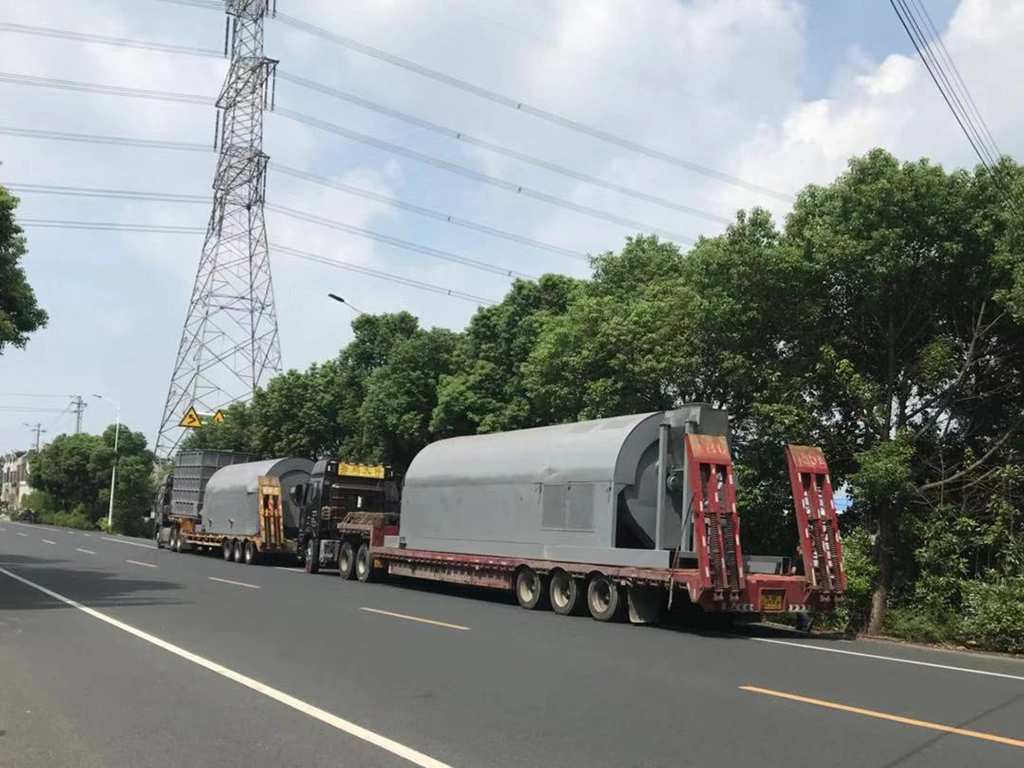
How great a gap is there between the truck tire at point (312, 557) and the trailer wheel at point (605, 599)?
1236cm

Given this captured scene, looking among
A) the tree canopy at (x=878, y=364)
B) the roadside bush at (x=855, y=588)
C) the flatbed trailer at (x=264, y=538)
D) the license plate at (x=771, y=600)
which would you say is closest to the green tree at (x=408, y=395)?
the flatbed trailer at (x=264, y=538)

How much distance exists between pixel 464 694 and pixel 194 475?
32.8m

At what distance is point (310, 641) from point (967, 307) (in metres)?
13.9

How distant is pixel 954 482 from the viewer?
18.1 meters

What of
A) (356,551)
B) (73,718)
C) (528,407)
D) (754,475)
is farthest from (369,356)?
(73,718)

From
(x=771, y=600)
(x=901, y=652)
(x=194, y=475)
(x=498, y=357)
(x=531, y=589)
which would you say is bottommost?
(x=901, y=652)

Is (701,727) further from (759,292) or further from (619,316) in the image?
(619,316)

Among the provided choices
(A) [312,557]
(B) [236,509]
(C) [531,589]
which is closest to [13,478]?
(B) [236,509]

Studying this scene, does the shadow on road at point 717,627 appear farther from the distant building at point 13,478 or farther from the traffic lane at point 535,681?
the distant building at point 13,478

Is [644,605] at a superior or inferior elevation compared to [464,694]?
superior

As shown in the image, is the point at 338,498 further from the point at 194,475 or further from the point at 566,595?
the point at 194,475

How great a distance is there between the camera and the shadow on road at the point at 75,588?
15.7m

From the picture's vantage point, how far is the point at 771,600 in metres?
14.6

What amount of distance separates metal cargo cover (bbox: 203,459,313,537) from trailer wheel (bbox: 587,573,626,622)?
1679 cm
